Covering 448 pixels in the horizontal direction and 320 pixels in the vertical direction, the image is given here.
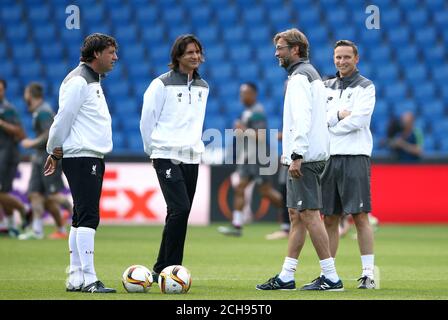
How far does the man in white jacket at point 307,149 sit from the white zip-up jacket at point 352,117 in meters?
0.67

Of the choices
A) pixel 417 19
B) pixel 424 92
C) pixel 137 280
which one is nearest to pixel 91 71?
pixel 137 280

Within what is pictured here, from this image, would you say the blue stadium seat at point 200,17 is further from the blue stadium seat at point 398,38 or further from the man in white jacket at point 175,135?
the man in white jacket at point 175,135

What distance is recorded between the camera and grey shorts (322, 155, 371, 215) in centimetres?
1030

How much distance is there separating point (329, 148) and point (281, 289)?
141 cm

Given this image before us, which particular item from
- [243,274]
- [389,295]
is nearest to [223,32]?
[243,274]

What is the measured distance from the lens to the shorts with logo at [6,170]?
1717 cm

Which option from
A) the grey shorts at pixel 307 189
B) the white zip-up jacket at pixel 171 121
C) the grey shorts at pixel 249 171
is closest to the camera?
the grey shorts at pixel 307 189

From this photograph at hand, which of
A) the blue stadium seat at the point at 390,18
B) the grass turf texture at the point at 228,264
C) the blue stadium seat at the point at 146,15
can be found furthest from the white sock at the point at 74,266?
the blue stadium seat at the point at 390,18

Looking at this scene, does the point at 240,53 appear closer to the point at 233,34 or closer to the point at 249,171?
the point at 233,34

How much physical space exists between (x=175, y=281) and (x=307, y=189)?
1.49m

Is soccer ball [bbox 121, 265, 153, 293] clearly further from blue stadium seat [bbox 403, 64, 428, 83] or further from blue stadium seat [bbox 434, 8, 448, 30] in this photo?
blue stadium seat [bbox 434, 8, 448, 30]

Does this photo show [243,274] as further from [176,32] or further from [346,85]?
[176,32]

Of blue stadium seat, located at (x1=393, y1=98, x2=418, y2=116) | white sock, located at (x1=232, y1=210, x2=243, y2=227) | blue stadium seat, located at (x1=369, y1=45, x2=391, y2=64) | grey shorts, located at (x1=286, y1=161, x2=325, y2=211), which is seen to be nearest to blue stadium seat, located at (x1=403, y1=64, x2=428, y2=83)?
blue stadium seat, located at (x1=369, y1=45, x2=391, y2=64)

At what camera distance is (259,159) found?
18.7m
